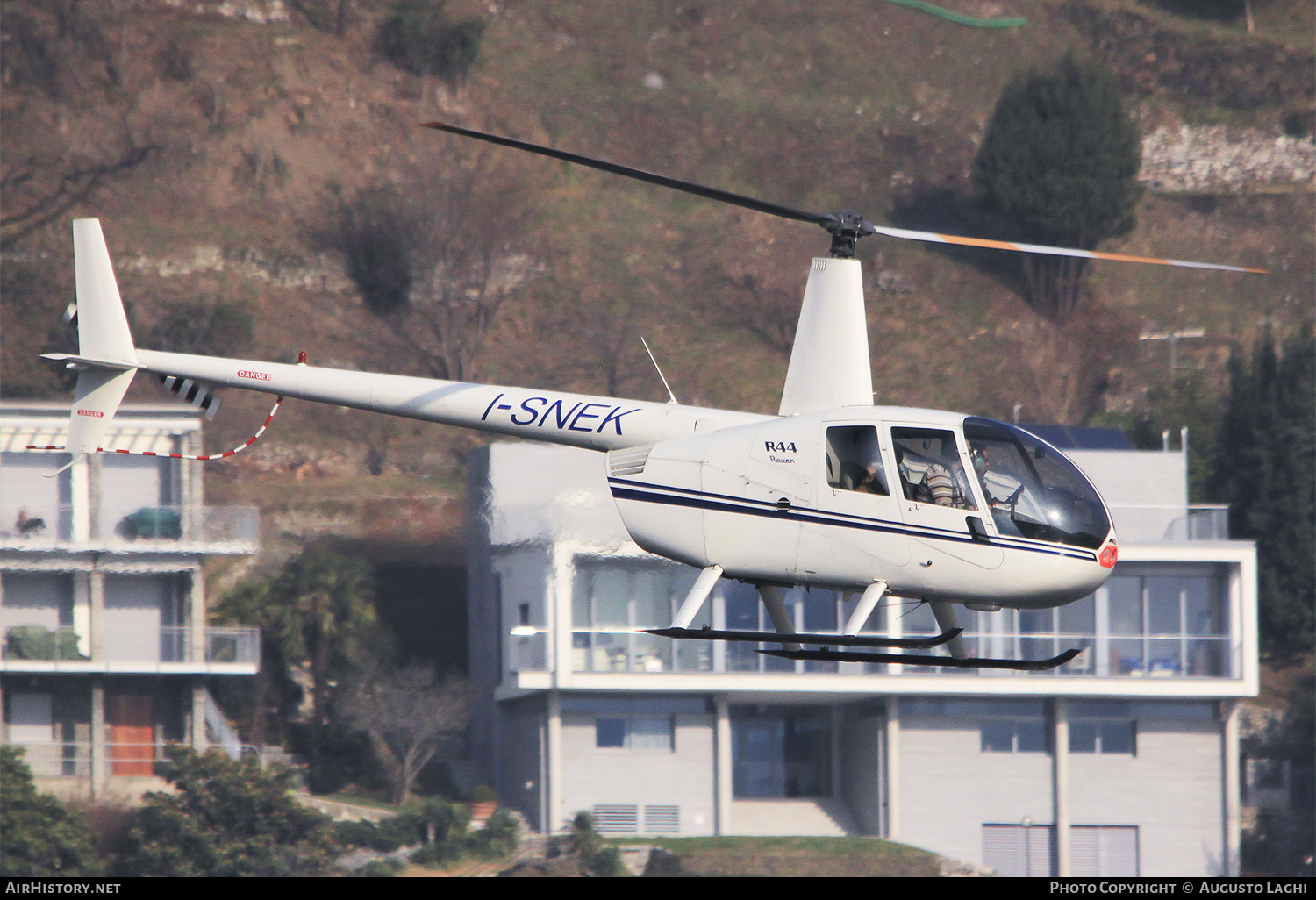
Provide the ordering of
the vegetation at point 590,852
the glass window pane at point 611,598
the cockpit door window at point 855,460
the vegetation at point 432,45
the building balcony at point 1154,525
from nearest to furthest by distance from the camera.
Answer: the cockpit door window at point 855,460 → the glass window pane at point 611,598 → the vegetation at point 590,852 → the building balcony at point 1154,525 → the vegetation at point 432,45

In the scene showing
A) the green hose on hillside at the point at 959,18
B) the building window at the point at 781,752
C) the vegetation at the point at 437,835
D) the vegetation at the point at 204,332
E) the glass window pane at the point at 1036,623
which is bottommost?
the vegetation at the point at 437,835

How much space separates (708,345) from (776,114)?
1631 cm

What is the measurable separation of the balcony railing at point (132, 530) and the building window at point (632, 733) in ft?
34.3

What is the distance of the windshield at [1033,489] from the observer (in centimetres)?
1430

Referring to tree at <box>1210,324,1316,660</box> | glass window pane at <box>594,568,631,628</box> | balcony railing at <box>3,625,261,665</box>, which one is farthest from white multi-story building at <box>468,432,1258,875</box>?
tree at <box>1210,324,1316,660</box>

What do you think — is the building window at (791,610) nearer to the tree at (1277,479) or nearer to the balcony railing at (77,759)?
the balcony railing at (77,759)

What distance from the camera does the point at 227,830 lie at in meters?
41.2

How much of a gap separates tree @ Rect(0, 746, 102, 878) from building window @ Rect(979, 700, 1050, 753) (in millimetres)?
22063

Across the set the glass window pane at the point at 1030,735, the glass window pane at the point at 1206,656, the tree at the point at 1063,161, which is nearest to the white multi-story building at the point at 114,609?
the glass window pane at the point at 1030,735

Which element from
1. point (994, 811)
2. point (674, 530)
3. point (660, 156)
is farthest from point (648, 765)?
point (660, 156)

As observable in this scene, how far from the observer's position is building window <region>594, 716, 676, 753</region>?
44281 mm

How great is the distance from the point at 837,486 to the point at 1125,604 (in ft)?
100

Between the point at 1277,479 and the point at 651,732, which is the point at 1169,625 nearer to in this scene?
the point at 651,732

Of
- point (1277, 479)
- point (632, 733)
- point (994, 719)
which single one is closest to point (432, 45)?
point (1277, 479)
